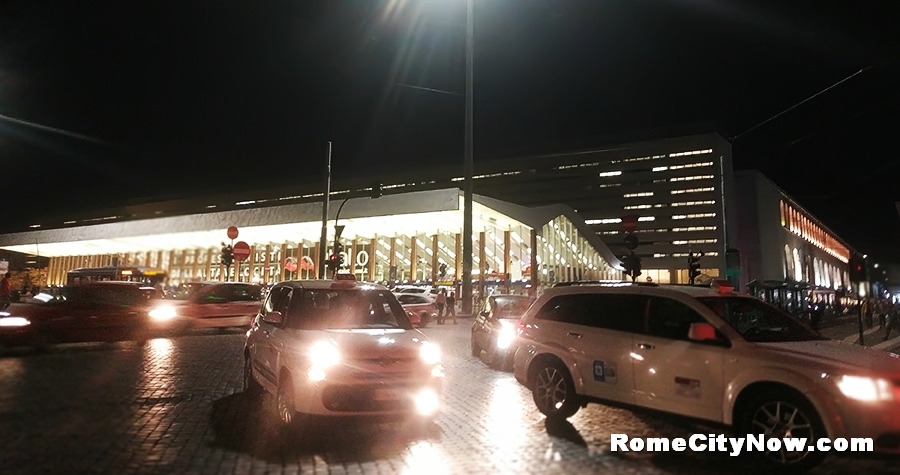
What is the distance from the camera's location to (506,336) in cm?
1130

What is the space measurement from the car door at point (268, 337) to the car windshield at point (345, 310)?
21 cm

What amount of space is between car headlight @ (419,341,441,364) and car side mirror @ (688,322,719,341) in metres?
2.71

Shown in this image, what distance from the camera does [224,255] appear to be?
2302 cm

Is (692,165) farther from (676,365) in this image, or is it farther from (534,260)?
(676,365)

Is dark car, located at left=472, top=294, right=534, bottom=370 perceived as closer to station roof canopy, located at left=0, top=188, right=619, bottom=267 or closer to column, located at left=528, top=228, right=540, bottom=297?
station roof canopy, located at left=0, top=188, right=619, bottom=267

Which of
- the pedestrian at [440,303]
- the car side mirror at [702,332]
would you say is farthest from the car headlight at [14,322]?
the pedestrian at [440,303]

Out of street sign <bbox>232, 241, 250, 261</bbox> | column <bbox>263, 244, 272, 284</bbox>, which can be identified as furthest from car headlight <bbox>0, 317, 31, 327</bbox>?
column <bbox>263, 244, 272, 284</bbox>

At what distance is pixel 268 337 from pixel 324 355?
5.06ft

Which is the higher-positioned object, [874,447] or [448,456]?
[874,447]

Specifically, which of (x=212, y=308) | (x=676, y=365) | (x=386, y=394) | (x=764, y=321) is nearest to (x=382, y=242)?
(x=212, y=308)

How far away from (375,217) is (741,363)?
33.8m

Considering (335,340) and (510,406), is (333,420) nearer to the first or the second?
(335,340)

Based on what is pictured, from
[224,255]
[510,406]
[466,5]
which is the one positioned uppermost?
[466,5]

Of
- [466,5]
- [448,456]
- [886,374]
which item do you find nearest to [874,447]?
[886,374]
